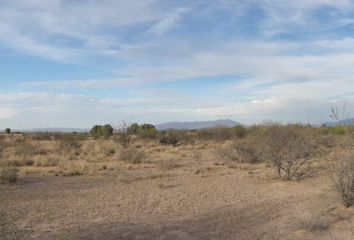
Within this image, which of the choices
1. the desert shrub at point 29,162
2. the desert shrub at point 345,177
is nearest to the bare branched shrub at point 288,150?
the desert shrub at point 345,177

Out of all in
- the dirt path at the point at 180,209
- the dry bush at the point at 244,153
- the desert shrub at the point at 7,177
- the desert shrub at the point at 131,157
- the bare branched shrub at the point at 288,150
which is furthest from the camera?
the desert shrub at the point at 131,157

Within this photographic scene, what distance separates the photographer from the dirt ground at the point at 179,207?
40.4 feet

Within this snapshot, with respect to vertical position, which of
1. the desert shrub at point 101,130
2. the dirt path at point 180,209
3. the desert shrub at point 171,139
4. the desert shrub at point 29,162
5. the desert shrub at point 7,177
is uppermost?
the desert shrub at point 101,130

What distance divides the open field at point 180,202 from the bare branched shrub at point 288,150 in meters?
0.42

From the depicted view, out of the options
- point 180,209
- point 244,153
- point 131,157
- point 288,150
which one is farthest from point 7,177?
point 244,153

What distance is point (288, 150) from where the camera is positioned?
834 inches

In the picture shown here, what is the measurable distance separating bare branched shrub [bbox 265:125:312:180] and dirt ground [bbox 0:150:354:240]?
704mm

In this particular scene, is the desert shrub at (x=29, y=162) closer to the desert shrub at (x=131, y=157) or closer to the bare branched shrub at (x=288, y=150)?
the desert shrub at (x=131, y=157)

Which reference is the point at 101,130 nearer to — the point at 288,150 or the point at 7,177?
the point at 7,177

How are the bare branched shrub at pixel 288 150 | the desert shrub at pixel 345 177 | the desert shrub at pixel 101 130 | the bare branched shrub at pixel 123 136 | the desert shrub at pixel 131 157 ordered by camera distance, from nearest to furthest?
the desert shrub at pixel 345 177 < the bare branched shrub at pixel 288 150 < the desert shrub at pixel 131 157 < the bare branched shrub at pixel 123 136 < the desert shrub at pixel 101 130

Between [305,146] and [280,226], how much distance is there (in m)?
9.08

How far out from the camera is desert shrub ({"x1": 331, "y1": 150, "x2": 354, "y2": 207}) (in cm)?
1441

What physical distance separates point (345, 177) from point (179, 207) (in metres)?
4.72

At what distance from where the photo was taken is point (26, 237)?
37.6 ft
